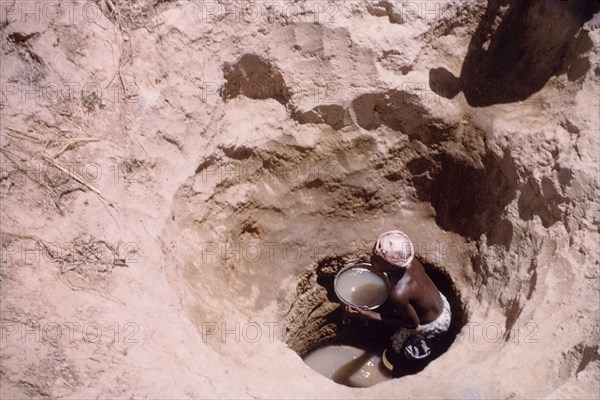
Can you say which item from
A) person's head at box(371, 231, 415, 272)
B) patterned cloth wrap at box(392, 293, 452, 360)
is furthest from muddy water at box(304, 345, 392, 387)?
person's head at box(371, 231, 415, 272)

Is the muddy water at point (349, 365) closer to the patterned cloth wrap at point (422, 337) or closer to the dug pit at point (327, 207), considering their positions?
the dug pit at point (327, 207)

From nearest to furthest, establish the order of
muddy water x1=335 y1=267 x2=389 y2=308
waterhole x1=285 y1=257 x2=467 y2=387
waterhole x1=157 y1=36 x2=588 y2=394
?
waterhole x1=157 y1=36 x2=588 y2=394
muddy water x1=335 y1=267 x2=389 y2=308
waterhole x1=285 y1=257 x2=467 y2=387

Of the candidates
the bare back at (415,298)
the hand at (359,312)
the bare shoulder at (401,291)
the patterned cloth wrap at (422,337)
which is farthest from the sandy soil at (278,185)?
the hand at (359,312)

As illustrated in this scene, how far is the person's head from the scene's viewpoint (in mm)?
3592

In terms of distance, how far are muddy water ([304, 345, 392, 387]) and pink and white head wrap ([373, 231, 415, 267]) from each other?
1.14 meters

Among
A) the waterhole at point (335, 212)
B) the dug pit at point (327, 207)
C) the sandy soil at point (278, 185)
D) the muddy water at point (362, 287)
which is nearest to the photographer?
the sandy soil at point (278, 185)

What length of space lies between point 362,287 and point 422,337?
0.60 metres

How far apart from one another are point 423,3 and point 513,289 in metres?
1.93

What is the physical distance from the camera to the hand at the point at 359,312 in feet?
12.6

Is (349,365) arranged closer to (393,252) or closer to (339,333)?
(339,333)

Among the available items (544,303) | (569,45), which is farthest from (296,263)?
(569,45)

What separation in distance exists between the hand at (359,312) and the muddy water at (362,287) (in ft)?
0.78

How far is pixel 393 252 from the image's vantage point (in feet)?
11.8

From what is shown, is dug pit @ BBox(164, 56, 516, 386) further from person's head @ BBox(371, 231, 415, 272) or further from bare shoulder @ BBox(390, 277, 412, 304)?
person's head @ BBox(371, 231, 415, 272)
